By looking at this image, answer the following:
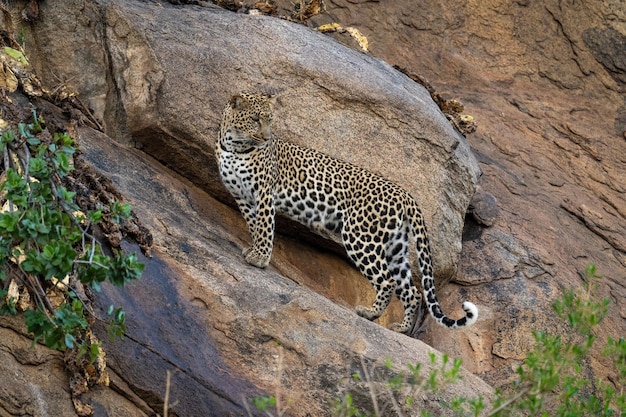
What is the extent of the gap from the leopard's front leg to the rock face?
8.3 inches

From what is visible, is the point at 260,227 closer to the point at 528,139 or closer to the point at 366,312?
the point at 366,312

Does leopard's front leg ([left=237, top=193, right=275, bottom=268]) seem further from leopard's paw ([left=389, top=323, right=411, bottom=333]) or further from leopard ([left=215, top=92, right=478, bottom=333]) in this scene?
leopard's paw ([left=389, top=323, right=411, bottom=333])

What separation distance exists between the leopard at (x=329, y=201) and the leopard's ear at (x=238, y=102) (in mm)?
11

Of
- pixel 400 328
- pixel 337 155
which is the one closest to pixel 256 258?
pixel 400 328

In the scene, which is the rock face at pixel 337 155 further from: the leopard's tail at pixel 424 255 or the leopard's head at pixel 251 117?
the leopard's tail at pixel 424 255

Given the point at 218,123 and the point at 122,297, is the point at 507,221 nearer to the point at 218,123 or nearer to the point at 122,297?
the point at 218,123

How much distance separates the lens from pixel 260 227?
1173 cm

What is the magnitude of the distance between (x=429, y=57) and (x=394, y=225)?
6505mm

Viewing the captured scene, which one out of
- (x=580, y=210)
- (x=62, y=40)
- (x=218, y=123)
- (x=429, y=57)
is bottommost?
(x=580, y=210)

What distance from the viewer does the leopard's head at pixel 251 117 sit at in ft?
38.7

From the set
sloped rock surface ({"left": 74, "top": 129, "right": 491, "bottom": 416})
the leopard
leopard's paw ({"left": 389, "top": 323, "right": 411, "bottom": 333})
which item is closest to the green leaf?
sloped rock surface ({"left": 74, "top": 129, "right": 491, "bottom": 416})

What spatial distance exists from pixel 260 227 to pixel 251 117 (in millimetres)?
1212

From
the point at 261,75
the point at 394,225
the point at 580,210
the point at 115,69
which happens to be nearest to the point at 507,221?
the point at 580,210

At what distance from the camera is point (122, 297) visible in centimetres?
958
